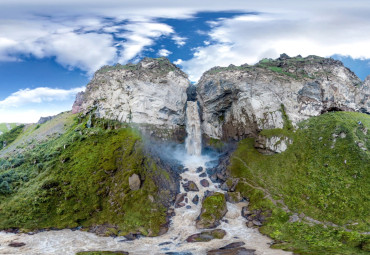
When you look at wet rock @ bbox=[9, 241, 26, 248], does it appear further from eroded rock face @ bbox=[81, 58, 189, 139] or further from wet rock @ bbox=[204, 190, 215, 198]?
eroded rock face @ bbox=[81, 58, 189, 139]

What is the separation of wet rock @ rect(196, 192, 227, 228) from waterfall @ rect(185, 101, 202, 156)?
2882 cm

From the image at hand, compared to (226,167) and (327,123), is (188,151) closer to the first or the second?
(226,167)

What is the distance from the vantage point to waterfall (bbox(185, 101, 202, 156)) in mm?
83375

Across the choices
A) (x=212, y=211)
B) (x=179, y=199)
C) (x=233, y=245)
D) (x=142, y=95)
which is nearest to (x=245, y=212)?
(x=212, y=211)

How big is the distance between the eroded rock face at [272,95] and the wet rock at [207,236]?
41762 mm

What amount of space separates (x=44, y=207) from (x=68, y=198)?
195 inches

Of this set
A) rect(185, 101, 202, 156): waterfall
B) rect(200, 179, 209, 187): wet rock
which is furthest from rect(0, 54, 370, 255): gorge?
rect(200, 179, 209, 187): wet rock

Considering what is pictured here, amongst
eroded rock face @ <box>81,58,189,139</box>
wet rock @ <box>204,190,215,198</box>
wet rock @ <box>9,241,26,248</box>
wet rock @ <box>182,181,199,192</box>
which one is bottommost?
wet rock @ <box>9,241,26,248</box>

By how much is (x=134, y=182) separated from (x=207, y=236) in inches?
896

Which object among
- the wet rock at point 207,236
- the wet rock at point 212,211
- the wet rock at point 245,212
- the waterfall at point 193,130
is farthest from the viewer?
the waterfall at point 193,130

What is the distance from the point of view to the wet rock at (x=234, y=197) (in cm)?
5788

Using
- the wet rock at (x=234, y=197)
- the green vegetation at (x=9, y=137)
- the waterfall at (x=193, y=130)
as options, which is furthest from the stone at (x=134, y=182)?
the green vegetation at (x=9, y=137)

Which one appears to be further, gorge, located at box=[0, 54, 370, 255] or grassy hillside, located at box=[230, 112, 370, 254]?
gorge, located at box=[0, 54, 370, 255]

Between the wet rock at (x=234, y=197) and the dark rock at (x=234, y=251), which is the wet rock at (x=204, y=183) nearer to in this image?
the wet rock at (x=234, y=197)
